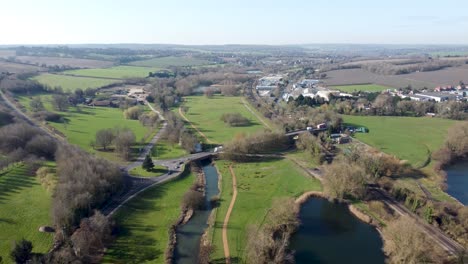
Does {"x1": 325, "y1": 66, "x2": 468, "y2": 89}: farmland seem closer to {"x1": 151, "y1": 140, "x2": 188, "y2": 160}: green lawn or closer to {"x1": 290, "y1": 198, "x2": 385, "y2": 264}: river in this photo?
{"x1": 151, "y1": 140, "x2": 188, "y2": 160}: green lawn

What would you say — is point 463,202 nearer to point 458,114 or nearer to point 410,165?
point 410,165

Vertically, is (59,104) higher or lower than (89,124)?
higher

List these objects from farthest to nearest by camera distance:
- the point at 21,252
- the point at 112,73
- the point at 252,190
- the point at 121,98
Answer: the point at 112,73, the point at 121,98, the point at 252,190, the point at 21,252

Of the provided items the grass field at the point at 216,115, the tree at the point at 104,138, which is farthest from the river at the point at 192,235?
the grass field at the point at 216,115

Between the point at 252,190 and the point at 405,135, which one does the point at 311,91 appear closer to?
the point at 405,135

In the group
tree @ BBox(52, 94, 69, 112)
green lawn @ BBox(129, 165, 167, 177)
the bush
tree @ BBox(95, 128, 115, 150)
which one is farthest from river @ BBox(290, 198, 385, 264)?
tree @ BBox(52, 94, 69, 112)

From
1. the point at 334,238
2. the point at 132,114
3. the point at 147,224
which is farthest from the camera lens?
the point at 132,114

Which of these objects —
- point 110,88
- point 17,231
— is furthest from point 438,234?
point 110,88

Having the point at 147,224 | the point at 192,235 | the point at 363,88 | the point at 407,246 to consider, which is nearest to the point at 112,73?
the point at 363,88
